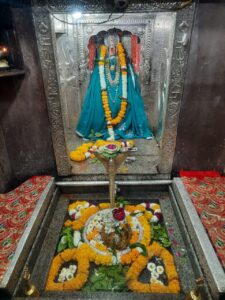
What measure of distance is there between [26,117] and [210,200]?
2370mm

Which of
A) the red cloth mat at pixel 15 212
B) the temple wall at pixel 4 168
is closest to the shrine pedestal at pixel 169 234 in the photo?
the red cloth mat at pixel 15 212

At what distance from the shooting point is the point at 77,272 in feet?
6.53

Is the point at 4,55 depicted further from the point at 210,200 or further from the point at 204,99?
the point at 210,200

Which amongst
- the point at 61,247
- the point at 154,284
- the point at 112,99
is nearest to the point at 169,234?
the point at 154,284

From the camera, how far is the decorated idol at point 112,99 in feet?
13.3

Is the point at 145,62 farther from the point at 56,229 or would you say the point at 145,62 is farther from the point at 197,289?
the point at 197,289

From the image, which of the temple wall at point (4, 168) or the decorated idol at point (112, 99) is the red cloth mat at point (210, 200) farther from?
the temple wall at point (4, 168)

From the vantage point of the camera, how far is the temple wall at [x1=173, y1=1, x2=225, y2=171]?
2.24m

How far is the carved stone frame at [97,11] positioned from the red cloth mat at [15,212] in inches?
19.9

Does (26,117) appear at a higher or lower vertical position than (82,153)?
higher

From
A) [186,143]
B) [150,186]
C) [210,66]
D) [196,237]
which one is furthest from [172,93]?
[196,237]

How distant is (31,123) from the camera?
2.71 meters

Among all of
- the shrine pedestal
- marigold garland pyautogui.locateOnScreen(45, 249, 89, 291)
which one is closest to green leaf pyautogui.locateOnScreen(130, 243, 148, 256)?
the shrine pedestal

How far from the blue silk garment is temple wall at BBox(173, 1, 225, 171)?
4.95 feet
